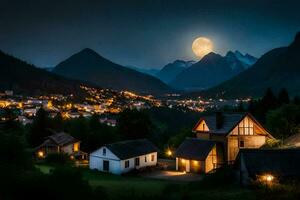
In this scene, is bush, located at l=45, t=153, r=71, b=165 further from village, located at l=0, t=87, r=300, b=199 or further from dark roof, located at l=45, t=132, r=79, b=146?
dark roof, located at l=45, t=132, r=79, b=146

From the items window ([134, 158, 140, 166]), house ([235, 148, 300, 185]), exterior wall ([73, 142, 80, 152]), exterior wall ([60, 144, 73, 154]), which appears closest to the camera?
house ([235, 148, 300, 185])

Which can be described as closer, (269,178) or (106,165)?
(269,178)

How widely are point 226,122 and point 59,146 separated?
26.3 meters

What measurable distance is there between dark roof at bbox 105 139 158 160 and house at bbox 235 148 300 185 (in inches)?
761

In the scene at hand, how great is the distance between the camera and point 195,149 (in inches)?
1797

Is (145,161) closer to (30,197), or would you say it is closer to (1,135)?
(1,135)

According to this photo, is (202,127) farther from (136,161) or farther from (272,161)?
(272,161)

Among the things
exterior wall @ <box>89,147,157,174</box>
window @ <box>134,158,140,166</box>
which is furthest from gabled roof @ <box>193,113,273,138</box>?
window @ <box>134,158,140,166</box>

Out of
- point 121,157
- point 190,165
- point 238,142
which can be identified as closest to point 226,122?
point 238,142

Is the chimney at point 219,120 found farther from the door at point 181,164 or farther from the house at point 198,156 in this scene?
the door at point 181,164

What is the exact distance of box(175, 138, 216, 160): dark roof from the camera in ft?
146

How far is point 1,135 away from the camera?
1856cm

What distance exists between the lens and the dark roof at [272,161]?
2862 cm

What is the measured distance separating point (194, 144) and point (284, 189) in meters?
24.5
